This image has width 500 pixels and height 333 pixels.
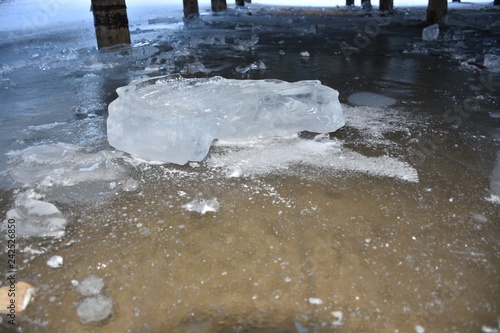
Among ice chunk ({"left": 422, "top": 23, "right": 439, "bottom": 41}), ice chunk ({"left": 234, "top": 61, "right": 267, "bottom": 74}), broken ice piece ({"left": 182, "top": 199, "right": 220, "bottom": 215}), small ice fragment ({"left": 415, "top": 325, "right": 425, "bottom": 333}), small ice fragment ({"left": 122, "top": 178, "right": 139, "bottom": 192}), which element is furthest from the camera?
ice chunk ({"left": 422, "top": 23, "right": 439, "bottom": 41})

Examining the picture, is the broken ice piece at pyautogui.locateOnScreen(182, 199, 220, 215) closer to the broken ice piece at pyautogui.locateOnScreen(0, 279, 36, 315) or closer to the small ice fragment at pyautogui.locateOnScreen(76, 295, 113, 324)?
the small ice fragment at pyautogui.locateOnScreen(76, 295, 113, 324)

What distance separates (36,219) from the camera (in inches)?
58.5

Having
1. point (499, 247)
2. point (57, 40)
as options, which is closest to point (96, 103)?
point (499, 247)

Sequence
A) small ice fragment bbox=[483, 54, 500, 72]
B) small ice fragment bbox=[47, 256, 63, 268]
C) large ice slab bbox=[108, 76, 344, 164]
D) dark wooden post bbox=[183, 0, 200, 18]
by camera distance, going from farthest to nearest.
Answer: dark wooden post bbox=[183, 0, 200, 18], small ice fragment bbox=[483, 54, 500, 72], large ice slab bbox=[108, 76, 344, 164], small ice fragment bbox=[47, 256, 63, 268]

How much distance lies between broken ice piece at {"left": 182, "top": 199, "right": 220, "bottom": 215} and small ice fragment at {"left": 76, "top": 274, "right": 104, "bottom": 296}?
0.47 meters

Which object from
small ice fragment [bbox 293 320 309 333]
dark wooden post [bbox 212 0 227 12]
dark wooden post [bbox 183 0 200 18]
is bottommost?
small ice fragment [bbox 293 320 309 333]

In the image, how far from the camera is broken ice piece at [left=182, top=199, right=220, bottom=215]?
1536 mm

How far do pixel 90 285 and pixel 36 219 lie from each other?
1.67ft

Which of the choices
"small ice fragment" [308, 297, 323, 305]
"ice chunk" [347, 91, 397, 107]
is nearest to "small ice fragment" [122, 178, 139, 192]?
"small ice fragment" [308, 297, 323, 305]

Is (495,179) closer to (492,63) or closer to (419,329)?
(419,329)

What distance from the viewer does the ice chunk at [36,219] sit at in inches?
55.7

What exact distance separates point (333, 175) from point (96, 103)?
85.8 inches

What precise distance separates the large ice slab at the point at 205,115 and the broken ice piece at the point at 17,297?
925 millimetres

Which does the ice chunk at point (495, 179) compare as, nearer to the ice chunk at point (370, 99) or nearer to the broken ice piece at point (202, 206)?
the ice chunk at point (370, 99)
